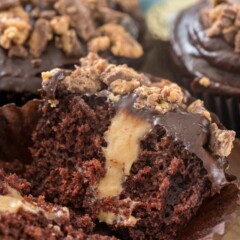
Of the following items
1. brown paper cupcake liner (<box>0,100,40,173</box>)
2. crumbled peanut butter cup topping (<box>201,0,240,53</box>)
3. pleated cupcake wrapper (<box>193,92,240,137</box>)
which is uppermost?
crumbled peanut butter cup topping (<box>201,0,240,53</box>)

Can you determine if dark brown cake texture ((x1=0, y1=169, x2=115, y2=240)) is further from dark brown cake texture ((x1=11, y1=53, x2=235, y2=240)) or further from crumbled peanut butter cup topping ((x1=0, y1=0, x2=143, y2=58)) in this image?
crumbled peanut butter cup topping ((x1=0, y1=0, x2=143, y2=58))

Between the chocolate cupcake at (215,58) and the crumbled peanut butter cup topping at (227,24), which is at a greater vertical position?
the crumbled peanut butter cup topping at (227,24)

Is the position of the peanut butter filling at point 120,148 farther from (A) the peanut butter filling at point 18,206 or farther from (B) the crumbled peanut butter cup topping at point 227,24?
(B) the crumbled peanut butter cup topping at point 227,24

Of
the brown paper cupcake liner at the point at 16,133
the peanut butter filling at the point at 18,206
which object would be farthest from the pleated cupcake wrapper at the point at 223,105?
the peanut butter filling at the point at 18,206

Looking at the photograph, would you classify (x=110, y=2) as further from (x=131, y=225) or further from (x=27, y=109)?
(x=131, y=225)

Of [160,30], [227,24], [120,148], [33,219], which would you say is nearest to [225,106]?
[227,24]

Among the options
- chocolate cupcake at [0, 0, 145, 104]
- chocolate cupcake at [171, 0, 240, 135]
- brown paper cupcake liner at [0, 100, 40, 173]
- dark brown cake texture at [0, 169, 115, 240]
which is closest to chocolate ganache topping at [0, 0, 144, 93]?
chocolate cupcake at [0, 0, 145, 104]

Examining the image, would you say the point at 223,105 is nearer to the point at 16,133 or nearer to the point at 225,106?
the point at 225,106
